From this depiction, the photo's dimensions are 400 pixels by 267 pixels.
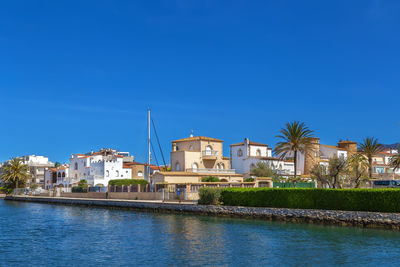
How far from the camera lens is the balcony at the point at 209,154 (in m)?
81.4

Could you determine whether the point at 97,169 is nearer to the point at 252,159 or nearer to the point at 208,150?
the point at 208,150

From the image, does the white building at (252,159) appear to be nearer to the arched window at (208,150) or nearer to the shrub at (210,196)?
the arched window at (208,150)

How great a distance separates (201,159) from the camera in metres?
81.1

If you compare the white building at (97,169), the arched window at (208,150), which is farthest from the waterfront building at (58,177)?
the arched window at (208,150)

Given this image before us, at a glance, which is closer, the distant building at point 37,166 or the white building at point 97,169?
the white building at point 97,169

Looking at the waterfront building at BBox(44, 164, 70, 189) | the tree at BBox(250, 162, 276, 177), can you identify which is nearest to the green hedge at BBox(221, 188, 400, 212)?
the tree at BBox(250, 162, 276, 177)

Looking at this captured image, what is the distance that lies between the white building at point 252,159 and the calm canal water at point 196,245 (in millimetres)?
46906

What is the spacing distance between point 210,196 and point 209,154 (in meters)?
37.8

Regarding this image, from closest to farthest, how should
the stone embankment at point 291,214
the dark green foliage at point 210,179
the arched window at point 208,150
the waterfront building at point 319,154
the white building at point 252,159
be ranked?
1. the stone embankment at point 291,214
2. the dark green foliage at point 210,179
3. the arched window at point 208,150
4. the white building at point 252,159
5. the waterfront building at point 319,154

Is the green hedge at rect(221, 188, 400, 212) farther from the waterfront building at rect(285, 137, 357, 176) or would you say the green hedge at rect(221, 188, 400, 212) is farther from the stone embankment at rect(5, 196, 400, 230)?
the waterfront building at rect(285, 137, 357, 176)

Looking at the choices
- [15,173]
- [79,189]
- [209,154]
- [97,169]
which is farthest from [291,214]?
[15,173]

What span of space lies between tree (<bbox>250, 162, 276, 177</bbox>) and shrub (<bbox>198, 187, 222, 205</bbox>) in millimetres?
32312

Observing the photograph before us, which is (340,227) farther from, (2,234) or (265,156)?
(265,156)

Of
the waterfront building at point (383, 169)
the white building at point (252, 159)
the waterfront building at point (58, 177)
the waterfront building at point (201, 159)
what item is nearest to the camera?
the waterfront building at point (201, 159)
